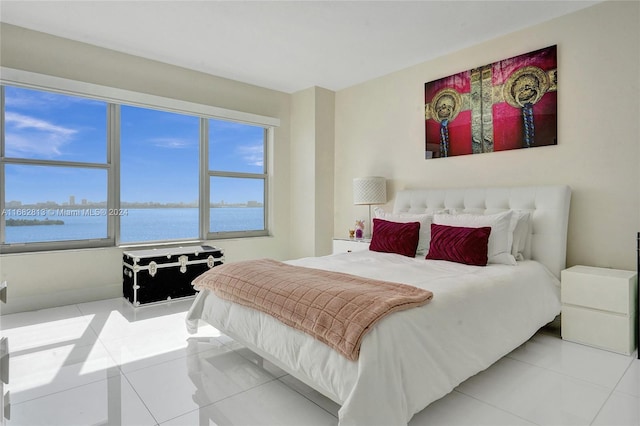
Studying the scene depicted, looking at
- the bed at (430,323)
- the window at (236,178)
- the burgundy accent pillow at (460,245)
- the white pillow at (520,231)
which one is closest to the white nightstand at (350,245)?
the bed at (430,323)

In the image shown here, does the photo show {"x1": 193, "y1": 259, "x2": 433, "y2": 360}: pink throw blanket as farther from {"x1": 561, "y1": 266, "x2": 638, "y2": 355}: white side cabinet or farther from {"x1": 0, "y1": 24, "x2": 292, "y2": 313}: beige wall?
{"x1": 0, "y1": 24, "x2": 292, "y2": 313}: beige wall

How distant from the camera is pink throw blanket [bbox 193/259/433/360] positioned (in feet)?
5.37

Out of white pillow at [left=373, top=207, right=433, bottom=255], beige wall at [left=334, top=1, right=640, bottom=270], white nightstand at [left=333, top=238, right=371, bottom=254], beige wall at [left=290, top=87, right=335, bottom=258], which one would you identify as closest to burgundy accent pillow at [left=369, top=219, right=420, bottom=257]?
white pillow at [left=373, top=207, right=433, bottom=255]

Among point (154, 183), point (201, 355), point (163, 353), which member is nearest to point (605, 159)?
point (201, 355)

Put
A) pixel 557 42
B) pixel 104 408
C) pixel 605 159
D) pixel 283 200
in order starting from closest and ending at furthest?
1. pixel 104 408
2. pixel 605 159
3. pixel 557 42
4. pixel 283 200

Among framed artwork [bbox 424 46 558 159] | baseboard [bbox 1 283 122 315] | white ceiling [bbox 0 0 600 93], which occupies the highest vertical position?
white ceiling [bbox 0 0 600 93]

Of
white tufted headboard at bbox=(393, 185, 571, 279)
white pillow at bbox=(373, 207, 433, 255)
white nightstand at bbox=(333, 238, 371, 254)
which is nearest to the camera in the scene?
white tufted headboard at bbox=(393, 185, 571, 279)

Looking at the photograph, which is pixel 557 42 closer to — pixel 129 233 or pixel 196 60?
pixel 196 60

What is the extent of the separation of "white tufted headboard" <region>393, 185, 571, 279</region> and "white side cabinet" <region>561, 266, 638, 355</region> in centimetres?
31

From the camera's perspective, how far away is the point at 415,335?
1703 mm

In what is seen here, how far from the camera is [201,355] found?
100 inches

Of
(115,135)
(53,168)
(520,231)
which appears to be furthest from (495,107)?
(53,168)

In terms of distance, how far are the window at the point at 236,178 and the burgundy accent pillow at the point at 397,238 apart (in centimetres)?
216

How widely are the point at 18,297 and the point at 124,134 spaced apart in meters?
1.91
